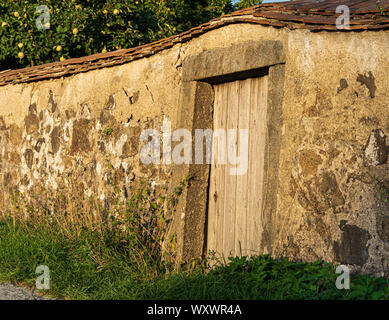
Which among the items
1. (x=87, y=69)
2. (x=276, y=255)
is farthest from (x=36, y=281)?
(x=87, y=69)

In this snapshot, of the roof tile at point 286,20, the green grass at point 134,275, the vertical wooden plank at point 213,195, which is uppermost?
the roof tile at point 286,20

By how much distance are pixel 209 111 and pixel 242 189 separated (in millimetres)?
838

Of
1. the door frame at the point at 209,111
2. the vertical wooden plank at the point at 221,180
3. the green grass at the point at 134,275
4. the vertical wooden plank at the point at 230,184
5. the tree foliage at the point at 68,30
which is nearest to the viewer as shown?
the green grass at the point at 134,275

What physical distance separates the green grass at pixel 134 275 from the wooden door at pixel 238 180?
30 cm

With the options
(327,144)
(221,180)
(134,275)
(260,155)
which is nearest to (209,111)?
(221,180)

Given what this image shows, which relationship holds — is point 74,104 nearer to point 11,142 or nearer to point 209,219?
point 11,142

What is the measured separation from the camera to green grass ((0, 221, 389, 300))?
11.4ft

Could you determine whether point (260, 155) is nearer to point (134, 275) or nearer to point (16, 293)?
point (134, 275)

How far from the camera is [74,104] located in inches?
247

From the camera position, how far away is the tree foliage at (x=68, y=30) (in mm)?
8695

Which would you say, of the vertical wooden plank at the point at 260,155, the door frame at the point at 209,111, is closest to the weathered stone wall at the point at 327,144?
the door frame at the point at 209,111

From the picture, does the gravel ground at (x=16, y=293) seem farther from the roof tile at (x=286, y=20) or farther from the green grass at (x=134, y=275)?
the roof tile at (x=286, y=20)

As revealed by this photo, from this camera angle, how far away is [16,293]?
432 cm

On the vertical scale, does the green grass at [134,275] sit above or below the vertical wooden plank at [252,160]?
below
